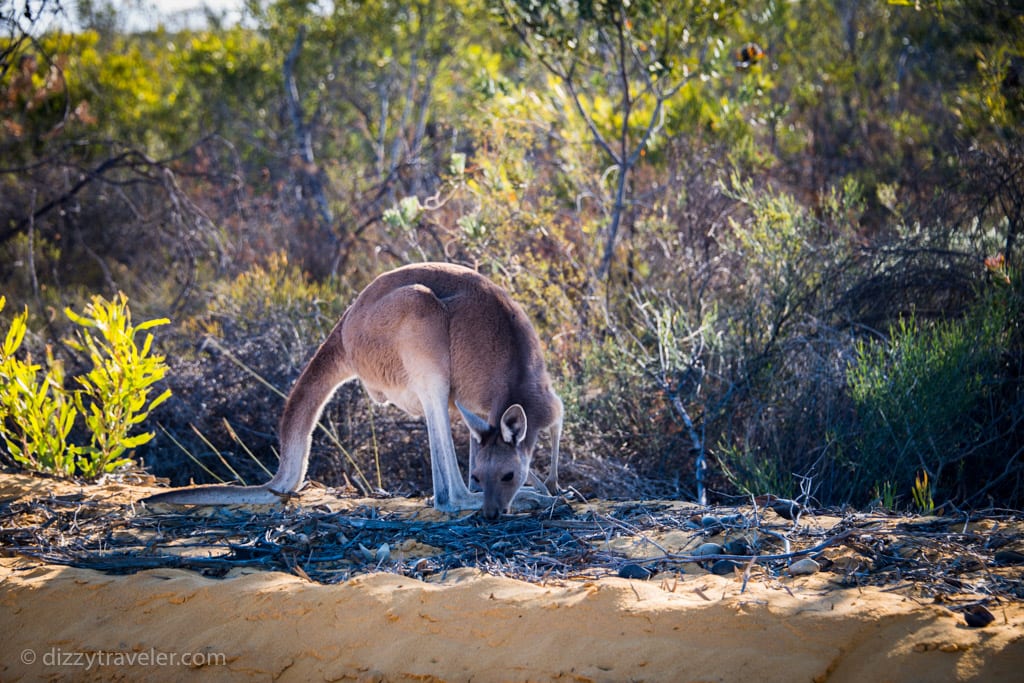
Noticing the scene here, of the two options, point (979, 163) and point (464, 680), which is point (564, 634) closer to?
point (464, 680)

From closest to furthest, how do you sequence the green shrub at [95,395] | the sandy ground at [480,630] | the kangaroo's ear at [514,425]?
the sandy ground at [480,630] → the kangaroo's ear at [514,425] → the green shrub at [95,395]

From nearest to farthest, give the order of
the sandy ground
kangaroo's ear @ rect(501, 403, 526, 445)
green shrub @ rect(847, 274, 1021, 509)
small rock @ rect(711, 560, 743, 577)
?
the sandy ground < small rock @ rect(711, 560, 743, 577) < kangaroo's ear @ rect(501, 403, 526, 445) < green shrub @ rect(847, 274, 1021, 509)

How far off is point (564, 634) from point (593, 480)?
2622 millimetres

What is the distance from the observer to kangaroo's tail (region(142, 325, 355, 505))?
5.26 m

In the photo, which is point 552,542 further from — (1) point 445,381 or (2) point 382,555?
(1) point 445,381

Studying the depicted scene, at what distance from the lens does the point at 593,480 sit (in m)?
6.11

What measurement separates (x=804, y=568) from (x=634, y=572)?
2.22 feet

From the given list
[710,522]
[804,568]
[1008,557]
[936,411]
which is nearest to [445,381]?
[710,522]

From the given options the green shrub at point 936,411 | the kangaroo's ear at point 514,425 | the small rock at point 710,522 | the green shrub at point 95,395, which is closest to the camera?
the small rock at point 710,522

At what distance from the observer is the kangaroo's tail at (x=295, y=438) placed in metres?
5.26

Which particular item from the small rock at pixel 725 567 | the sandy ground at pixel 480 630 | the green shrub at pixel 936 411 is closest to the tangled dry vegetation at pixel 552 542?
the small rock at pixel 725 567

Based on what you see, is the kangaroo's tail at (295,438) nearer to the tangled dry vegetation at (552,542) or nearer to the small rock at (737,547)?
the tangled dry vegetation at (552,542)

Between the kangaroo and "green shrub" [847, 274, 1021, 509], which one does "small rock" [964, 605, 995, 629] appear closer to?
"green shrub" [847, 274, 1021, 509]


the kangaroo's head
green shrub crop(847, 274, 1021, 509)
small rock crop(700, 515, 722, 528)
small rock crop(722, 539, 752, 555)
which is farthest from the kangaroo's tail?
green shrub crop(847, 274, 1021, 509)
